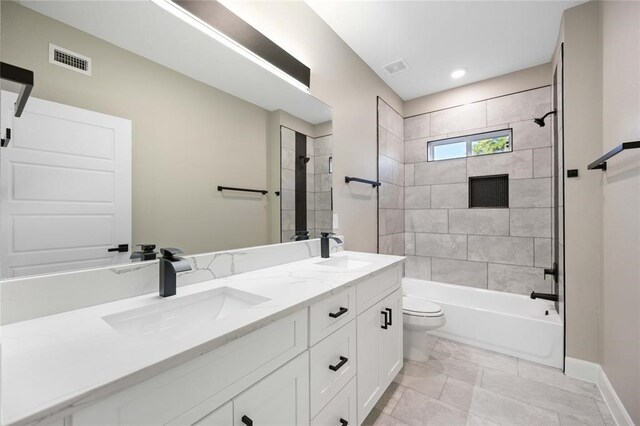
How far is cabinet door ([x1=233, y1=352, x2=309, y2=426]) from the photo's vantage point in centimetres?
75

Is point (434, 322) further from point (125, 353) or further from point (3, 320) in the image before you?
point (3, 320)

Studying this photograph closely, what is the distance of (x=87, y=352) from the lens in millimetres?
589

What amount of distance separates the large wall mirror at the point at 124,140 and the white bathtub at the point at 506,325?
2040mm

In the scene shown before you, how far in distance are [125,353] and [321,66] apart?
83.6 inches

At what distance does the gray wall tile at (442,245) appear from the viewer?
10.1 ft

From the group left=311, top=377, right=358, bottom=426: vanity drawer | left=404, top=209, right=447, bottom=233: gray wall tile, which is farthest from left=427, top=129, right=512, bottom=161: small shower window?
left=311, top=377, right=358, bottom=426: vanity drawer

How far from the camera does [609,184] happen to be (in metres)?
1.63

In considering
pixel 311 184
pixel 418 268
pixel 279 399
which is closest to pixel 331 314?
pixel 279 399

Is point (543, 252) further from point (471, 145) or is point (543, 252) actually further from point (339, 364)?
point (339, 364)

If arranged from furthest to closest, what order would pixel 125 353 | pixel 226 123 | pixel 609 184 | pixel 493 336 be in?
pixel 493 336
pixel 609 184
pixel 226 123
pixel 125 353

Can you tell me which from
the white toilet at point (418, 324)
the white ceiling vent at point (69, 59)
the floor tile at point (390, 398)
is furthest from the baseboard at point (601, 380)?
the white ceiling vent at point (69, 59)

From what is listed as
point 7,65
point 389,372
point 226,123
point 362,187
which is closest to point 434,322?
point 389,372

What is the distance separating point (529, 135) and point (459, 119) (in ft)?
2.31

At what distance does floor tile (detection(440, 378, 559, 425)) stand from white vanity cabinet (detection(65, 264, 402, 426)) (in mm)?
523
